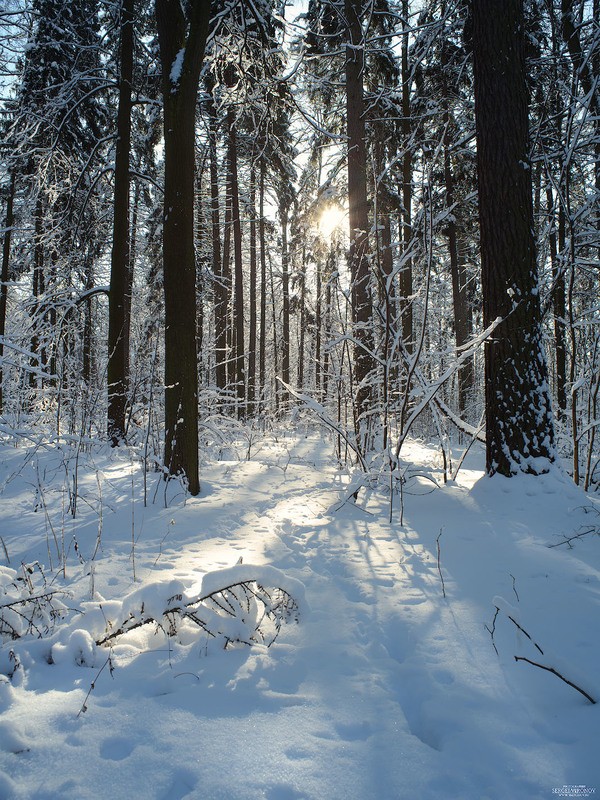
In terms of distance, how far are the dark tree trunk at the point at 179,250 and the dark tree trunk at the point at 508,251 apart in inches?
119

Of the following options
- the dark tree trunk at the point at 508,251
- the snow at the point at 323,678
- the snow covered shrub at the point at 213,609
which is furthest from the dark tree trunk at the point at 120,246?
the snow covered shrub at the point at 213,609

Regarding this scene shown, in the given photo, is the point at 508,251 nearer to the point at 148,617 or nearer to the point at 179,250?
the point at 179,250

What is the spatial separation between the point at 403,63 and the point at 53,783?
47.8 feet

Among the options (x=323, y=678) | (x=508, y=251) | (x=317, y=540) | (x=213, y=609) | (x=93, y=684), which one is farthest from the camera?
(x=508, y=251)

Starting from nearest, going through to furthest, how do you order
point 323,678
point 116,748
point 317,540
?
1. point 116,748
2. point 323,678
3. point 317,540

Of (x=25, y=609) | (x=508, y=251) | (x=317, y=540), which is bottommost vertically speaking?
(x=317, y=540)

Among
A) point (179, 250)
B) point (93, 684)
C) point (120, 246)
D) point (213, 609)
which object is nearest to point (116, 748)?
point (93, 684)

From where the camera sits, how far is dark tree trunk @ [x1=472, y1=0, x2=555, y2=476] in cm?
405

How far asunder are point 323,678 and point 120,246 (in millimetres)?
8204

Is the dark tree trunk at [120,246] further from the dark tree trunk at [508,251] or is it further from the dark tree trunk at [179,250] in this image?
the dark tree trunk at [508,251]

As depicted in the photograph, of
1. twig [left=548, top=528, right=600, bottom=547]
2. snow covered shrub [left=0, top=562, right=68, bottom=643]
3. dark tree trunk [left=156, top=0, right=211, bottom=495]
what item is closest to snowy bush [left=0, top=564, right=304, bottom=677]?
snow covered shrub [left=0, top=562, right=68, bottom=643]

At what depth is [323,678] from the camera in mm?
1543

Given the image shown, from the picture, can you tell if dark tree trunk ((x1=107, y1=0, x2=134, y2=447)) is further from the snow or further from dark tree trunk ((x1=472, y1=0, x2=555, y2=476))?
dark tree trunk ((x1=472, y1=0, x2=555, y2=476))

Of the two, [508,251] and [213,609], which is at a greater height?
[508,251]
